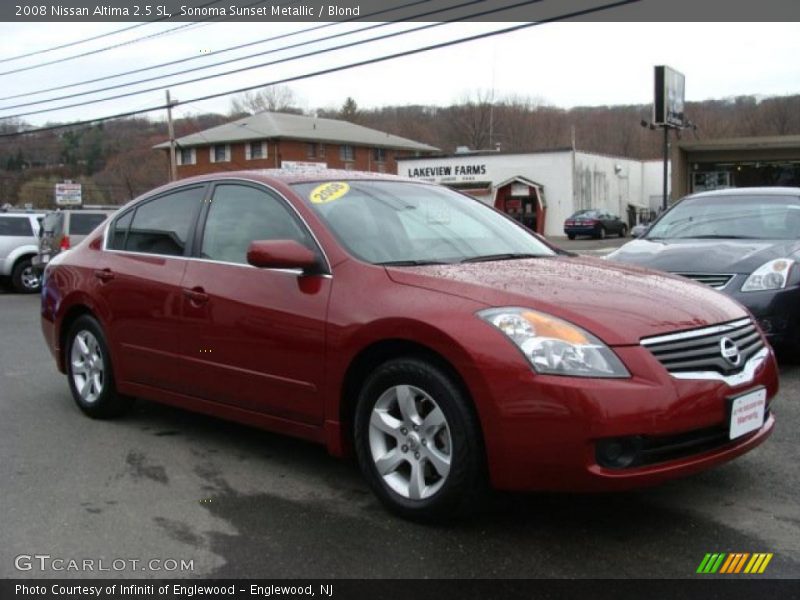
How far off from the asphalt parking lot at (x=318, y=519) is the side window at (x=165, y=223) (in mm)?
1233

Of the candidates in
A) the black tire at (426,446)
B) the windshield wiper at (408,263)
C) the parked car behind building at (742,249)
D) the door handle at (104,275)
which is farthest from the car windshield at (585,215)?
the black tire at (426,446)

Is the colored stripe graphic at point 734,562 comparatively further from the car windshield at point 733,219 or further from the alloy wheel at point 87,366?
the car windshield at point 733,219

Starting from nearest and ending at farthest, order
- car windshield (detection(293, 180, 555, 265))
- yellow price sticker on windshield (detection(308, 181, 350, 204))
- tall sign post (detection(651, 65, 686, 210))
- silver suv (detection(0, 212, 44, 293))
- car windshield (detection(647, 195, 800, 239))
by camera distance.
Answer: car windshield (detection(293, 180, 555, 265)), yellow price sticker on windshield (detection(308, 181, 350, 204)), car windshield (detection(647, 195, 800, 239)), silver suv (detection(0, 212, 44, 293)), tall sign post (detection(651, 65, 686, 210))

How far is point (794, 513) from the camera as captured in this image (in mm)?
3586

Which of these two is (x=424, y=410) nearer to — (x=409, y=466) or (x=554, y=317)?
(x=409, y=466)

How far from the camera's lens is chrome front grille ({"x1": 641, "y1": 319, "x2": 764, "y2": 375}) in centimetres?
318

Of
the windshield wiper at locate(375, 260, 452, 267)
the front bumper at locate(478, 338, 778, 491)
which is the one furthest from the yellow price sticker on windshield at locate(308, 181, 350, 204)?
the front bumper at locate(478, 338, 778, 491)

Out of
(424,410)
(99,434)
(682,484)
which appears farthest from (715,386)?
(99,434)

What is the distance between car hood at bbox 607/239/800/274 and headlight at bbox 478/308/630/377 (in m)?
3.39

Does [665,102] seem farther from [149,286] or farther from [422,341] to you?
[422,341]

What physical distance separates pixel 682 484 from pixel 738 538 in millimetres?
623

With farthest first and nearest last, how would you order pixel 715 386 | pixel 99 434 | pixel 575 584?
pixel 99 434, pixel 715 386, pixel 575 584

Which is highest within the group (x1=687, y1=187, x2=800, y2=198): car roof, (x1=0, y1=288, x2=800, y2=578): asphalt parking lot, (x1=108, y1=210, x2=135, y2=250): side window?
(x1=687, y1=187, x2=800, y2=198): car roof

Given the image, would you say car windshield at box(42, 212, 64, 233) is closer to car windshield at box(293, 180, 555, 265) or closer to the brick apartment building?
car windshield at box(293, 180, 555, 265)
